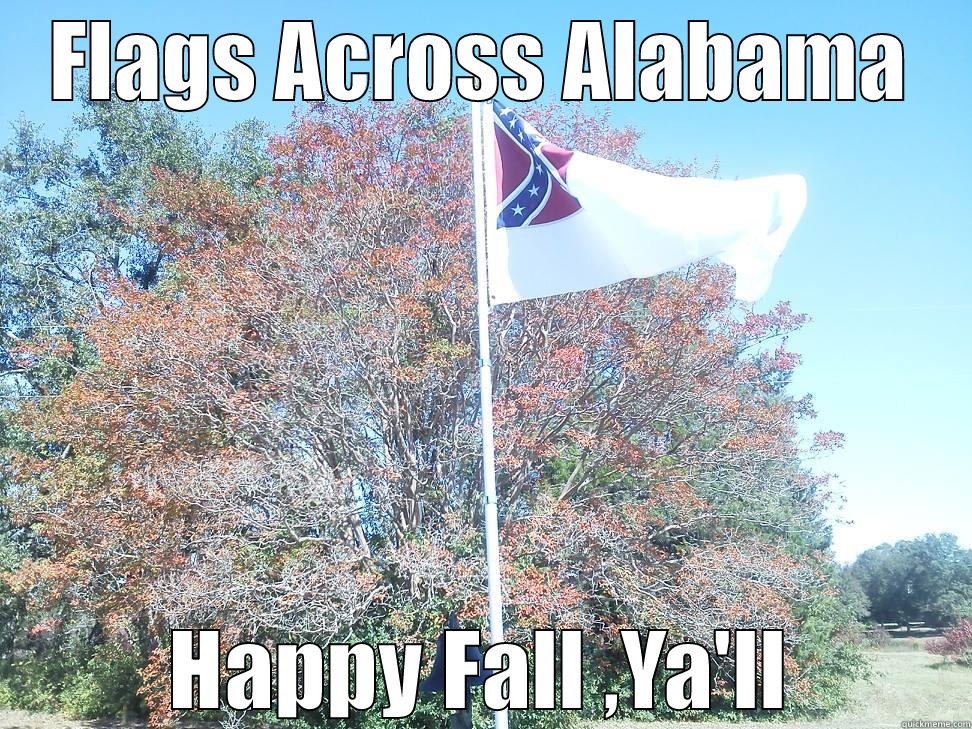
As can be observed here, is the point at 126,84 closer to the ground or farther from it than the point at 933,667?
farther from it

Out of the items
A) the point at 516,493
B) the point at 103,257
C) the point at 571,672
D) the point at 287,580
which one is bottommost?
the point at 571,672

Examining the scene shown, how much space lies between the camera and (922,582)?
34656 mm

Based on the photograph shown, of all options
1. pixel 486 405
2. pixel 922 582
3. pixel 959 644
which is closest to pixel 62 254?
pixel 486 405

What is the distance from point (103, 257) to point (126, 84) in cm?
1162

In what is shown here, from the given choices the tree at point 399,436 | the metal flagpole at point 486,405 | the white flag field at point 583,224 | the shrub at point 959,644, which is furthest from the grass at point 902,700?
the white flag field at point 583,224

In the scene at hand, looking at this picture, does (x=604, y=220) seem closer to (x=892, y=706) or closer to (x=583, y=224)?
(x=583, y=224)

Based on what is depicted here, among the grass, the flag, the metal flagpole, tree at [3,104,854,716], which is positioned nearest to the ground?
the grass

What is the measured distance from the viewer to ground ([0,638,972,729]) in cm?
1680

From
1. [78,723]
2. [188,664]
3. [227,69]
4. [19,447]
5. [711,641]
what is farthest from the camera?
[19,447]

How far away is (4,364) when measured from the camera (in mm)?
22016

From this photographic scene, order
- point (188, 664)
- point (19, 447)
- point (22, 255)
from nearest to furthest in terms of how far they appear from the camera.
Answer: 1. point (188, 664)
2. point (19, 447)
3. point (22, 255)

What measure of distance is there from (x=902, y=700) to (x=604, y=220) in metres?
16.2

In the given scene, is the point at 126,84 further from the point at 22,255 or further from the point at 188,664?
the point at 22,255

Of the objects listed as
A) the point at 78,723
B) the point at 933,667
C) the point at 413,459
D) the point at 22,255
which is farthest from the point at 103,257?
the point at 933,667
